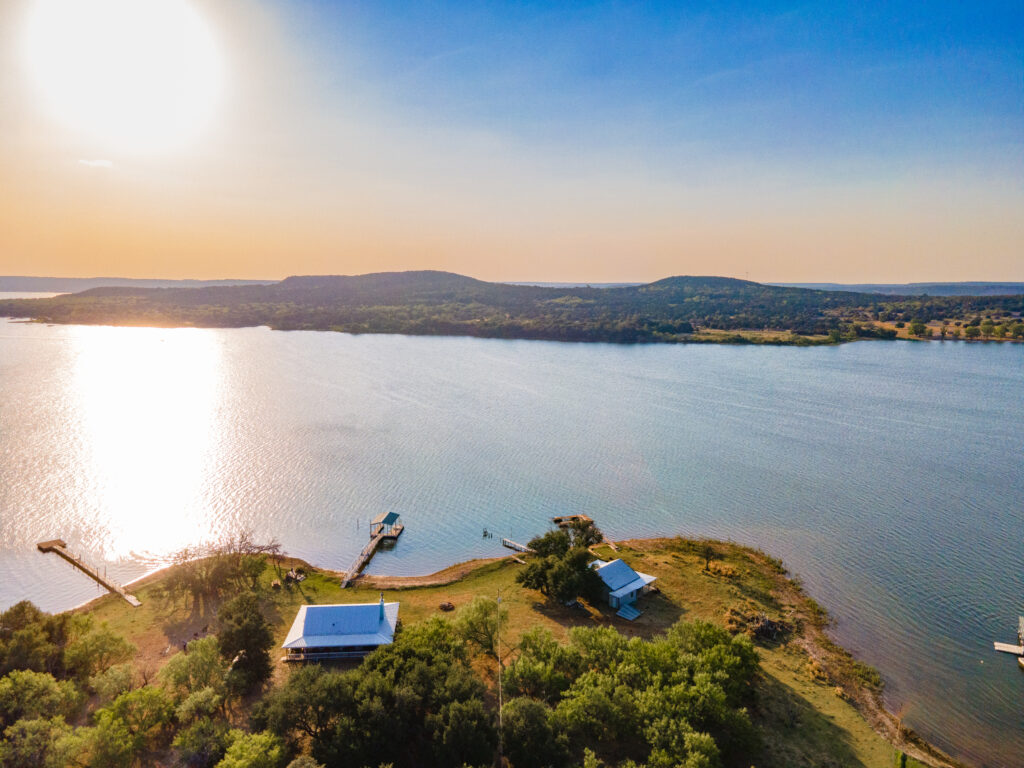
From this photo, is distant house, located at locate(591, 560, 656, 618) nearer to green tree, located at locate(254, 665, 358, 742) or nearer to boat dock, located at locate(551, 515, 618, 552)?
boat dock, located at locate(551, 515, 618, 552)

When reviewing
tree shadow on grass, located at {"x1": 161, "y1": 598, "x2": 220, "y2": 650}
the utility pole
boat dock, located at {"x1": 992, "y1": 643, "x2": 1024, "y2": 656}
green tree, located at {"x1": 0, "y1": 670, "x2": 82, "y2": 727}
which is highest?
green tree, located at {"x1": 0, "y1": 670, "x2": 82, "y2": 727}

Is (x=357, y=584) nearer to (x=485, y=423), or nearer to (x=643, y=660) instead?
(x=643, y=660)

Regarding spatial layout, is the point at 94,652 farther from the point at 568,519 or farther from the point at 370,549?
the point at 568,519

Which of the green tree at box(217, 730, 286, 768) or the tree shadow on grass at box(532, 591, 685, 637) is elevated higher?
the green tree at box(217, 730, 286, 768)

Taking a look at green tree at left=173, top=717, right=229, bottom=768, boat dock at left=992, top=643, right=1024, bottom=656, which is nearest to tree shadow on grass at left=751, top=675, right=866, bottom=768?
boat dock at left=992, top=643, right=1024, bottom=656

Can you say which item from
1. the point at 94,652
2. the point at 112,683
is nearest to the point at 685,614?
the point at 112,683

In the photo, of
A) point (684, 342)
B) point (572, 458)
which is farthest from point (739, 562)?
point (684, 342)
